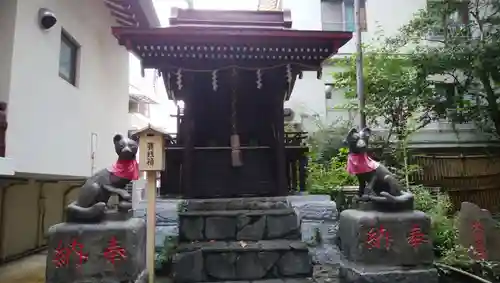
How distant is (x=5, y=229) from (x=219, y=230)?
6347mm

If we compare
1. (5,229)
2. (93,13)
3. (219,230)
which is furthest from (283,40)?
(5,229)

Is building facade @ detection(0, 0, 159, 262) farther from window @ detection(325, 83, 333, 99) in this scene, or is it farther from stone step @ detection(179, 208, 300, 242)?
window @ detection(325, 83, 333, 99)

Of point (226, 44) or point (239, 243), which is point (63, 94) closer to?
point (226, 44)

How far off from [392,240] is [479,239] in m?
2.03

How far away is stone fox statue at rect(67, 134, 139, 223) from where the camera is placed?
5.03m

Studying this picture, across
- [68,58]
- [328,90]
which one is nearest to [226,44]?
[68,58]

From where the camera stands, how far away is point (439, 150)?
1503 cm

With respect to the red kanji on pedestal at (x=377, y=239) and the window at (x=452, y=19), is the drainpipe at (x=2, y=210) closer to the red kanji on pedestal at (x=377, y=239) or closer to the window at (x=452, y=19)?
the red kanji on pedestal at (x=377, y=239)

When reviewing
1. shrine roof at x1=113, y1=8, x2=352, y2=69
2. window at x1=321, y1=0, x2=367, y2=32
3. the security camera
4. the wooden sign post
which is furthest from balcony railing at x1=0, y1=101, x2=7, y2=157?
window at x1=321, y1=0, x2=367, y2=32

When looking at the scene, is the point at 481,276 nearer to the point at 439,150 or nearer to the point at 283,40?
the point at 283,40

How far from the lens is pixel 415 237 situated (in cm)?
546

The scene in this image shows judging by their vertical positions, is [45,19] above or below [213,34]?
above

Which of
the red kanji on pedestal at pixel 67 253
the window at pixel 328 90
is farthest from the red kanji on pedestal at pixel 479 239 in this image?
the window at pixel 328 90

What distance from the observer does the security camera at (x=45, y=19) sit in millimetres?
7883
